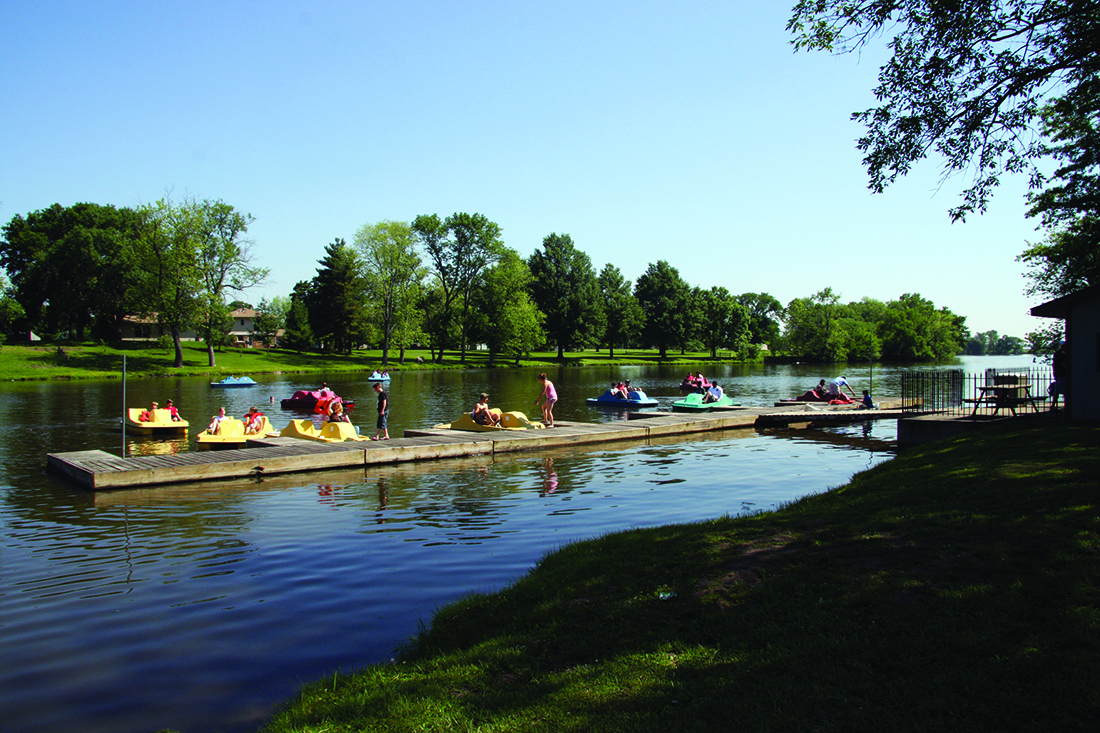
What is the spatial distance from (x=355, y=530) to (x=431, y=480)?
5.22 meters

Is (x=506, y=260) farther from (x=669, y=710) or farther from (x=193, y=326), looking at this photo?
(x=669, y=710)

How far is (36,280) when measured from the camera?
3226 inches

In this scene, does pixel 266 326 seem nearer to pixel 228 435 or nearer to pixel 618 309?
pixel 618 309

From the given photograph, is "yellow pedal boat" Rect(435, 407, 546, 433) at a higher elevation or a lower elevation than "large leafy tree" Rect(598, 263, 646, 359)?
lower

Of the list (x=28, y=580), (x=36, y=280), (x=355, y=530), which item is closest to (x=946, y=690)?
(x=355, y=530)

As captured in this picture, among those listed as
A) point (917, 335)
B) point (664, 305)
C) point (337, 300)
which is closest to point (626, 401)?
point (337, 300)

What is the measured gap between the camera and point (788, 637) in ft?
17.2

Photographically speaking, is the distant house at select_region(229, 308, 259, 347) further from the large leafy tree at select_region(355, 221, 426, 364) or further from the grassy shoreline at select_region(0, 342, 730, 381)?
the large leafy tree at select_region(355, 221, 426, 364)

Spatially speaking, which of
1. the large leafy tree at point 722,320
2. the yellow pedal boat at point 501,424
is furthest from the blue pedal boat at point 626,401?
the large leafy tree at point 722,320

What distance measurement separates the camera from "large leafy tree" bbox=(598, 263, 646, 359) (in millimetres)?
112062

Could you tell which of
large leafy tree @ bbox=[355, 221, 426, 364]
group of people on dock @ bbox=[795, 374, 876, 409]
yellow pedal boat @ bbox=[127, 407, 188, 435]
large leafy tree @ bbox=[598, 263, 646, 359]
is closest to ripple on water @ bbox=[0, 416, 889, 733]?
yellow pedal boat @ bbox=[127, 407, 188, 435]

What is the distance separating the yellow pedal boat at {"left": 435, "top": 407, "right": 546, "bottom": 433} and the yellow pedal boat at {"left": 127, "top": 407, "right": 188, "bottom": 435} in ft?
37.2

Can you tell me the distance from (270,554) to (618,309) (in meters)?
103

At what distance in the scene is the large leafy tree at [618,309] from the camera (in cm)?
11206
